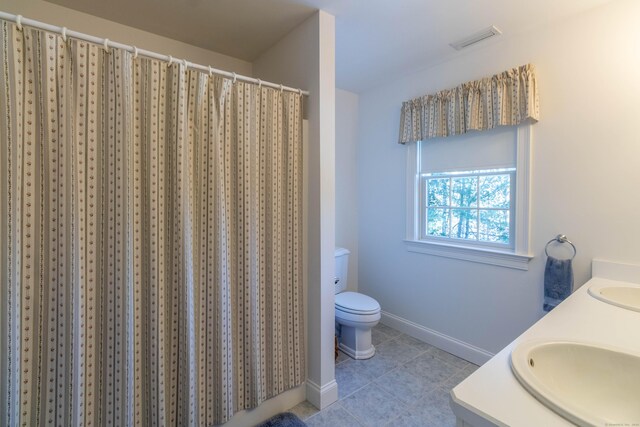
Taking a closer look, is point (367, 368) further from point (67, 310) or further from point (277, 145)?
point (67, 310)

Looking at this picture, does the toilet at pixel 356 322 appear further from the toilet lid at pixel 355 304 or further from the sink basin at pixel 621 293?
the sink basin at pixel 621 293

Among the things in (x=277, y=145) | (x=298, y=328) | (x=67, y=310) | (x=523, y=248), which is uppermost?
(x=277, y=145)

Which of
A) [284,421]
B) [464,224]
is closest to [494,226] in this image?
[464,224]

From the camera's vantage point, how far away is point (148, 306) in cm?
131

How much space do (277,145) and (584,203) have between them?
1.83 meters

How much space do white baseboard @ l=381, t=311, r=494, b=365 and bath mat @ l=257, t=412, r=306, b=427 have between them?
137 centimetres

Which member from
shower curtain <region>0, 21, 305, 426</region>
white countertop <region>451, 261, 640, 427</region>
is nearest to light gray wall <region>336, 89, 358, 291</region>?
shower curtain <region>0, 21, 305, 426</region>

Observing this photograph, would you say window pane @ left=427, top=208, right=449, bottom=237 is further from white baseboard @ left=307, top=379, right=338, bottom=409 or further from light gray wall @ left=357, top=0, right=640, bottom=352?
white baseboard @ left=307, top=379, right=338, bottom=409

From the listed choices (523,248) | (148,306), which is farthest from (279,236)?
(523,248)

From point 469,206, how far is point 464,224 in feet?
0.50

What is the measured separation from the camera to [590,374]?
0.88 m

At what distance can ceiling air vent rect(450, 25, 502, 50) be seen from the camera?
1912 mm

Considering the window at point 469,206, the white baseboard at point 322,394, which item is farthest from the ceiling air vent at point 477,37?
the white baseboard at point 322,394

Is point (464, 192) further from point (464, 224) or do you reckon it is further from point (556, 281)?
point (556, 281)
